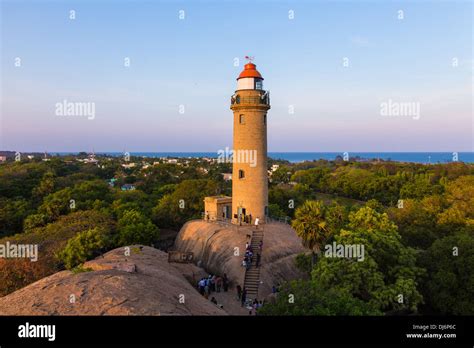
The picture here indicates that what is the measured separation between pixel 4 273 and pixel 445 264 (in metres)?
30.1

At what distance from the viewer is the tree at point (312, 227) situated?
25828mm

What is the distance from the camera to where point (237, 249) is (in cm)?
3095

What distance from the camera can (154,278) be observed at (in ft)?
72.7

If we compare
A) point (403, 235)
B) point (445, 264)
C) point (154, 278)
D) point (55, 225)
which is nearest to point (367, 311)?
point (445, 264)

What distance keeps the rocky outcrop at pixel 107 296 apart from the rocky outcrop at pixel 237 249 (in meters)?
6.56

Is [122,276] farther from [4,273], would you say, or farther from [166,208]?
[166,208]

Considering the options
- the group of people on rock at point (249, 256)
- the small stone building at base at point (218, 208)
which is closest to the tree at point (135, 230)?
the small stone building at base at point (218, 208)

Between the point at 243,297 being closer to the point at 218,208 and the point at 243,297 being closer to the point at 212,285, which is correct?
the point at 212,285

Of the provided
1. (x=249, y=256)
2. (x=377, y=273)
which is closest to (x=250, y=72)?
(x=249, y=256)

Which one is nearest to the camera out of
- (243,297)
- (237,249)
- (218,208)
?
(243,297)

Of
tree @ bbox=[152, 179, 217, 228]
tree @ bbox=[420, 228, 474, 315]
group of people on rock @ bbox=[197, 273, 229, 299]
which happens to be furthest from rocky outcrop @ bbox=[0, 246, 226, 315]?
tree @ bbox=[152, 179, 217, 228]

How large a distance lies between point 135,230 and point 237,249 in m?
11.9

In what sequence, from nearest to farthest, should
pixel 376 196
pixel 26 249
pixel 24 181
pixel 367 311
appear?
pixel 367 311, pixel 26 249, pixel 24 181, pixel 376 196

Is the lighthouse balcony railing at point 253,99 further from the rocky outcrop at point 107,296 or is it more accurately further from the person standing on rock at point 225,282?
the rocky outcrop at point 107,296
